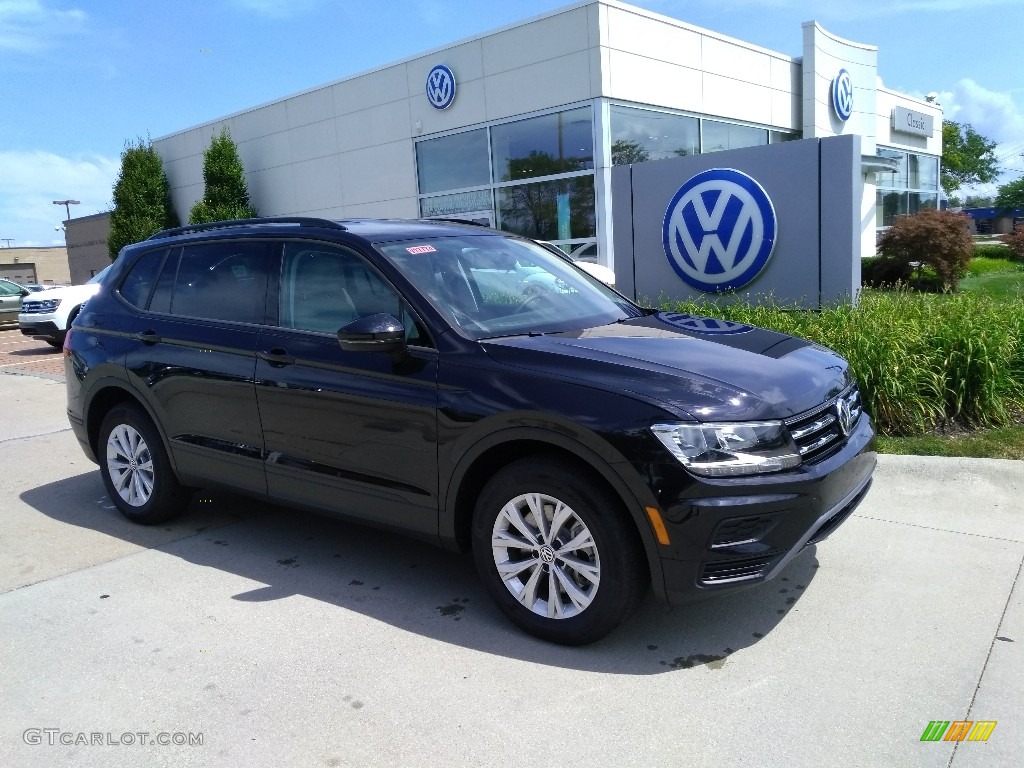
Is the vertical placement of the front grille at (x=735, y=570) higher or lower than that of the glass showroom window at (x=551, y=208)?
lower

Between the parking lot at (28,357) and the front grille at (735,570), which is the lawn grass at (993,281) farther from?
the parking lot at (28,357)

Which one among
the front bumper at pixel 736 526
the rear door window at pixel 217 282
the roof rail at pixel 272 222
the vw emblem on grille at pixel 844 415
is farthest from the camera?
the rear door window at pixel 217 282

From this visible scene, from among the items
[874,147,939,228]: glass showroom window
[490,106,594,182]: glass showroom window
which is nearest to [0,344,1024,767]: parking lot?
[490,106,594,182]: glass showroom window

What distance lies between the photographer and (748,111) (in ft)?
68.9

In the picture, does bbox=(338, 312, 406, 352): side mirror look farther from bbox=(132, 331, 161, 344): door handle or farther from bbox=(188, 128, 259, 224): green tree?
bbox=(188, 128, 259, 224): green tree

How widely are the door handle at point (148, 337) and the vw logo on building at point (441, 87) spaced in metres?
15.7

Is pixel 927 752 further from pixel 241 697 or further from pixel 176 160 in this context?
pixel 176 160

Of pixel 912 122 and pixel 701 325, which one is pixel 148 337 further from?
pixel 912 122

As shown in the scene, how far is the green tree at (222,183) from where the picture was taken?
25.6 meters

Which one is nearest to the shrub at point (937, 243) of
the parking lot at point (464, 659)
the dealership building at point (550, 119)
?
the dealership building at point (550, 119)

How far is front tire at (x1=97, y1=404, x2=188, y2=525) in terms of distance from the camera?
5.20m

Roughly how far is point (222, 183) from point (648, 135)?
13851 mm

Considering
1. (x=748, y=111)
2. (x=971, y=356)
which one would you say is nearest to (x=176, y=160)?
(x=748, y=111)

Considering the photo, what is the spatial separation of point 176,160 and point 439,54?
45.6ft
